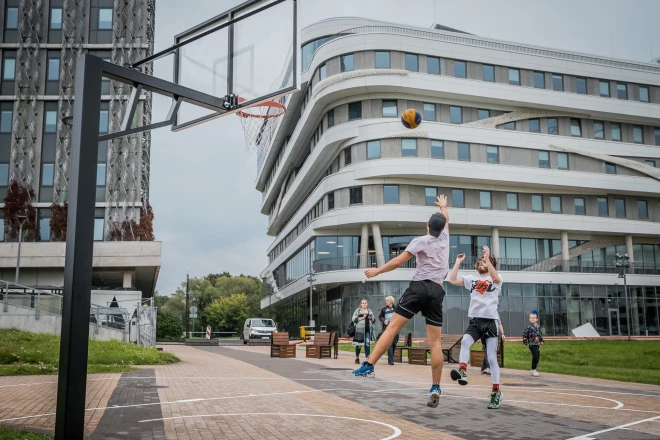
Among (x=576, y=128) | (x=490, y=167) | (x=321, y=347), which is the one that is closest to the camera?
(x=321, y=347)

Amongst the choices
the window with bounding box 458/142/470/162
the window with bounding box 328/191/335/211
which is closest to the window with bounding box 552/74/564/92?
the window with bounding box 458/142/470/162

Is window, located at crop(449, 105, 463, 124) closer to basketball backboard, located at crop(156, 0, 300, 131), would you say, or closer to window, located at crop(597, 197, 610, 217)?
window, located at crop(597, 197, 610, 217)

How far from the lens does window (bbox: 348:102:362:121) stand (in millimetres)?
50219

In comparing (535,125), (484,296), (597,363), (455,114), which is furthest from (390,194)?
(484,296)

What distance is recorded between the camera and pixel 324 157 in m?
54.5

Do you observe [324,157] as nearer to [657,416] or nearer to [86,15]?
[86,15]

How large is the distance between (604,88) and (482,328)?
5199 cm

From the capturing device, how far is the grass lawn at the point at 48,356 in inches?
609

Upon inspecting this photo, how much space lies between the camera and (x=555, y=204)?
2116 inches

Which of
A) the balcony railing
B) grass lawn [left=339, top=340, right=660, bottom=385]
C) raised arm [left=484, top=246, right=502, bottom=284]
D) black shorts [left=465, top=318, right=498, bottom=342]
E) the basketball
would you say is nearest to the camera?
raised arm [left=484, top=246, right=502, bottom=284]

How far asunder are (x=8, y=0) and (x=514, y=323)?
159 feet

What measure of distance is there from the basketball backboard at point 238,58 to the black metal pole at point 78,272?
342 centimetres

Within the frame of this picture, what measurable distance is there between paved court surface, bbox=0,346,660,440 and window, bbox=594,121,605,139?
148 feet

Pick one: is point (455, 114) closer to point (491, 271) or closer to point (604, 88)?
point (604, 88)
